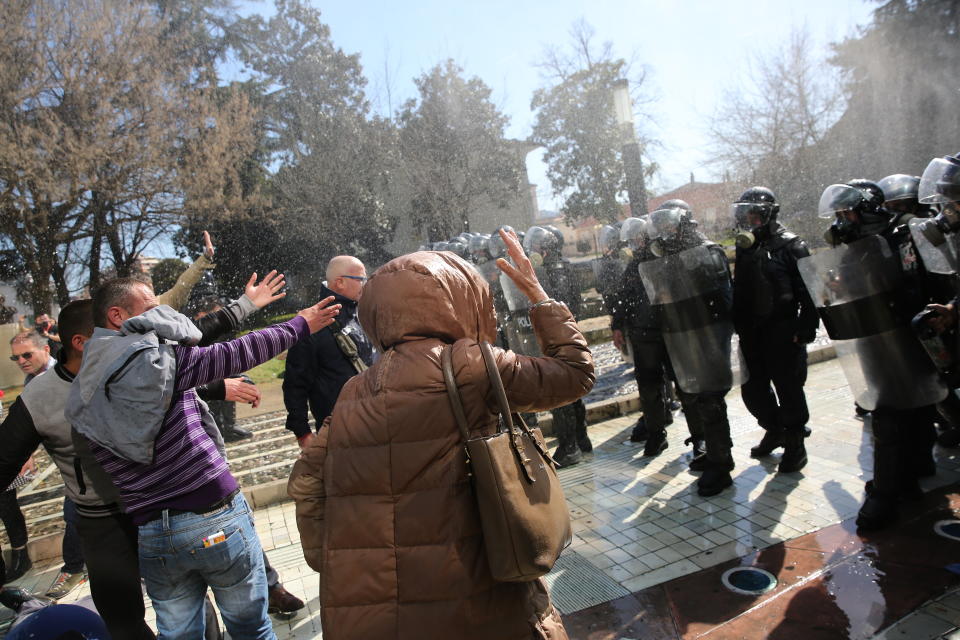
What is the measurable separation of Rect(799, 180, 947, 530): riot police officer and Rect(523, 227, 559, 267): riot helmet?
2403 mm

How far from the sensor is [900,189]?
164 inches

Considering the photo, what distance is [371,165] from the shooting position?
68.1 ft

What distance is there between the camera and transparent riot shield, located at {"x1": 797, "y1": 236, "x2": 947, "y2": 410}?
11.3 feet

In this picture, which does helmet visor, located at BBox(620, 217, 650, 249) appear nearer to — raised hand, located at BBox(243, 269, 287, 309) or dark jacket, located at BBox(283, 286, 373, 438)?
dark jacket, located at BBox(283, 286, 373, 438)

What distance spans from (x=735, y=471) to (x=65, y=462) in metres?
4.31

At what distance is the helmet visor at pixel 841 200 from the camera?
3732 mm

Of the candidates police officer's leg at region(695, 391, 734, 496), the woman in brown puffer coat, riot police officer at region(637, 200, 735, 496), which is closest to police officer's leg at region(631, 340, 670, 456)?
riot police officer at region(637, 200, 735, 496)

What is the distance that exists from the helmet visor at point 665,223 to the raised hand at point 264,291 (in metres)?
2.88


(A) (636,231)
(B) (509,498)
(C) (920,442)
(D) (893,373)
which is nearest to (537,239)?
(A) (636,231)

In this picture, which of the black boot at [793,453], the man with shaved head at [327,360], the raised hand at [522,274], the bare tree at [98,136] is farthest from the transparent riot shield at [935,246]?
the bare tree at [98,136]

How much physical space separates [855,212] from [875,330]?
77cm

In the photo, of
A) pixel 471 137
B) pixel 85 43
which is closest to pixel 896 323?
pixel 85 43

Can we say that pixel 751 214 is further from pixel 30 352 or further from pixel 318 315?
pixel 30 352

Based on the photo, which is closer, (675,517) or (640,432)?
(675,517)
